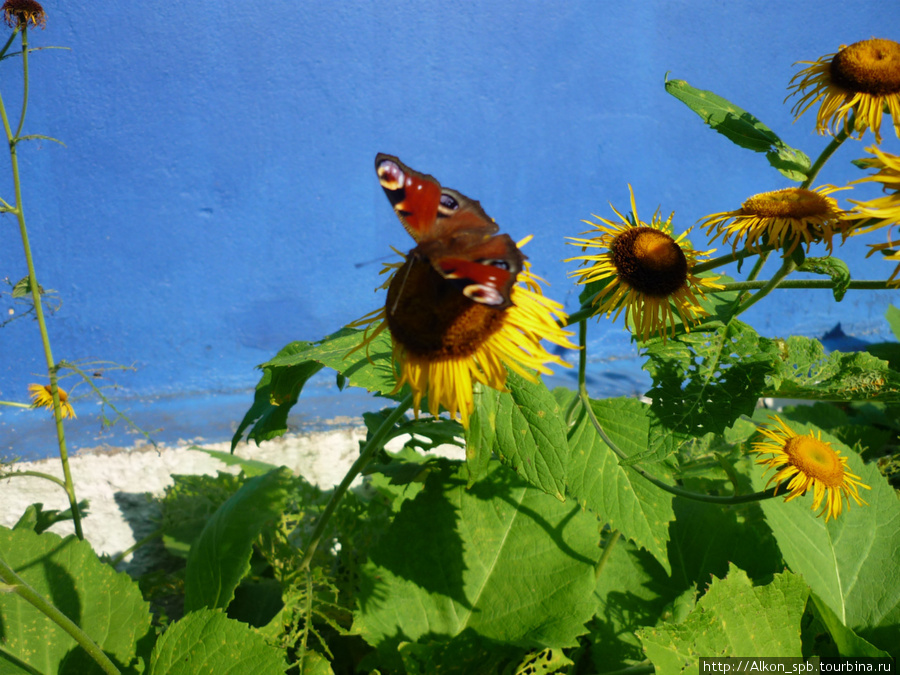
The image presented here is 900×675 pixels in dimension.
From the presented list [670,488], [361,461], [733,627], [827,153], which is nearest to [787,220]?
[827,153]

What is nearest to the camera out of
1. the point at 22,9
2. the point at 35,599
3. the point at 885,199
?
the point at 885,199

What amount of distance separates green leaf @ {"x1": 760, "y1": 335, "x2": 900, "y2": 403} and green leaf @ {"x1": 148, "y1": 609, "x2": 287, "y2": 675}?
103cm

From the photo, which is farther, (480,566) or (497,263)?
(480,566)

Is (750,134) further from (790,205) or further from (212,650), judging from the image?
(212,650)

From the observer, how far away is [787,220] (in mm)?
997

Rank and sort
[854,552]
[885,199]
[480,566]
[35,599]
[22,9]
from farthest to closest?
1. [854,552]
2. [480,566]
3. [22,9]
4. [35,599]
5. [885,199]

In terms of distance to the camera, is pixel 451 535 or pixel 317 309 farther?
pixel 317 309

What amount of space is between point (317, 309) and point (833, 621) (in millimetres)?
2398

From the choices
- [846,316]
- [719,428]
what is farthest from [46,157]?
[846,316]

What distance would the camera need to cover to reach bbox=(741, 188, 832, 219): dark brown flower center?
0.98 metres

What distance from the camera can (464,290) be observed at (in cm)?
66

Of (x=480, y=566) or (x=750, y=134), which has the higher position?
(x=750, y=134)

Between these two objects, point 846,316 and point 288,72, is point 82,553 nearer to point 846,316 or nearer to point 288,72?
point 288,72

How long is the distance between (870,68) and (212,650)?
61.5 inches
